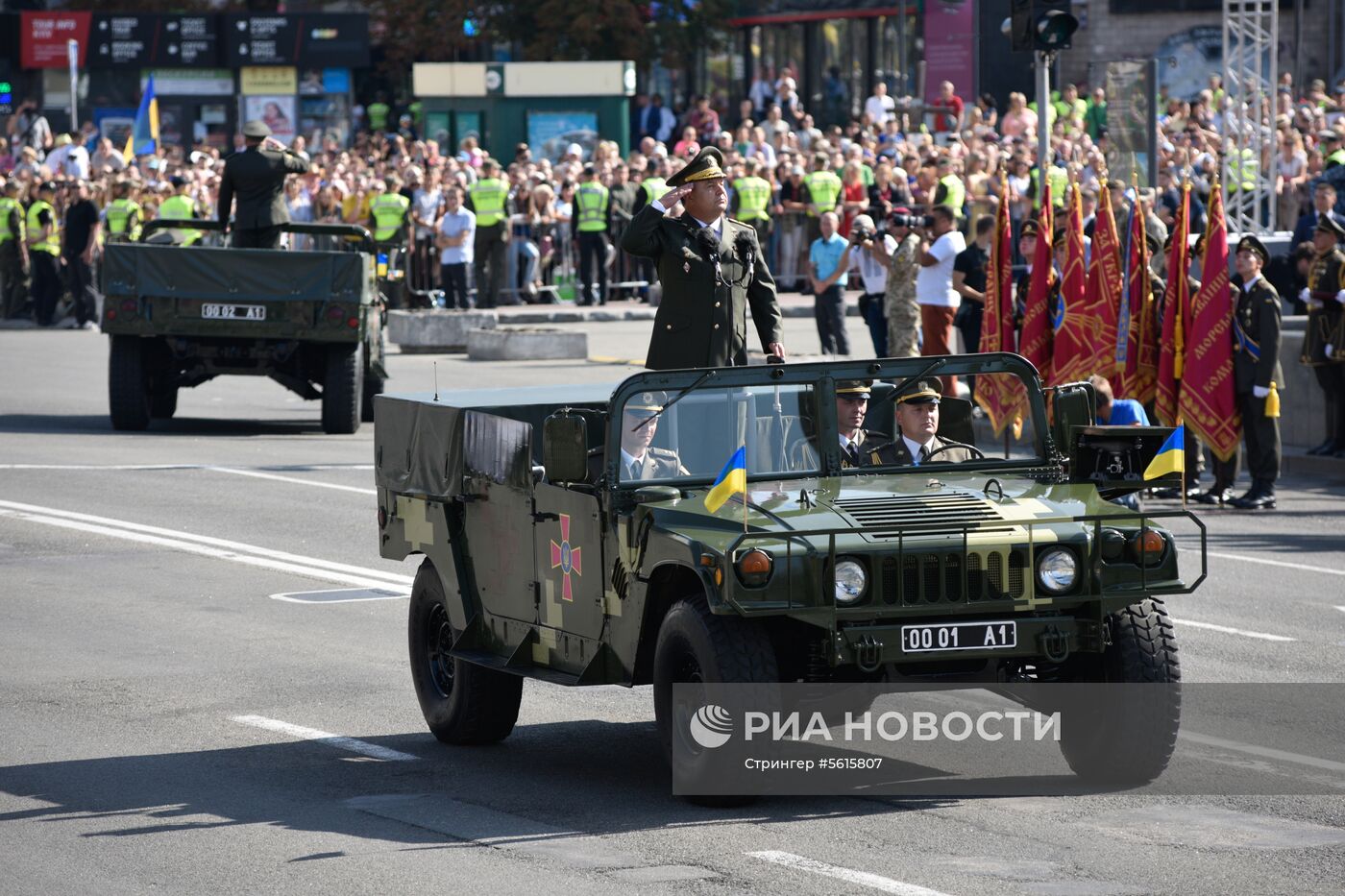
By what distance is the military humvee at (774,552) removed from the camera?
26.6ft

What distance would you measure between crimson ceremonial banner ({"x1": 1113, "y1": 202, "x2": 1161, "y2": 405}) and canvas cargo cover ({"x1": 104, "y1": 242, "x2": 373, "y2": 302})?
664 cm

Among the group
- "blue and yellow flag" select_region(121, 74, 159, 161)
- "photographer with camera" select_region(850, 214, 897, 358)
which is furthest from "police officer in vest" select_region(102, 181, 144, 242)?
"photographer with camera" select_region(850, 214, 897, 358)

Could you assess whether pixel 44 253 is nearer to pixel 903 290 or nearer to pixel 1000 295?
pixel 903 290

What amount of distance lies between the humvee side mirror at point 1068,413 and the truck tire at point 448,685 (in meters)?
2.34

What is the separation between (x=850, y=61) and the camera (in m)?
51.5

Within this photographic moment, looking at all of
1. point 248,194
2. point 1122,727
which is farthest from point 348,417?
point 1122,727

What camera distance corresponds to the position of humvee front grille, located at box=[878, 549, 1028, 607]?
812 cm

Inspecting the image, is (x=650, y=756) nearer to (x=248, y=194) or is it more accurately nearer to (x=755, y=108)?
(x=248, y=194)

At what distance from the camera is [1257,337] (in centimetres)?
1792

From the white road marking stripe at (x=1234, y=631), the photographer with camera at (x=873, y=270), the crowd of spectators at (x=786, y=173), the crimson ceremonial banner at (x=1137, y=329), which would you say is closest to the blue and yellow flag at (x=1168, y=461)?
the white road marking stripe at (x=1234, y=631)

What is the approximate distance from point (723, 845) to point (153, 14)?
47.9 m

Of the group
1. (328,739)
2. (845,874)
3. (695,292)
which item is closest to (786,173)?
(695,292)

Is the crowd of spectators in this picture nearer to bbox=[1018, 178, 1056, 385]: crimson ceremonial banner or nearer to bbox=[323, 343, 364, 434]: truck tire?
bbox=[1018, 178, 1056, 385]: crimson ceremonial banner

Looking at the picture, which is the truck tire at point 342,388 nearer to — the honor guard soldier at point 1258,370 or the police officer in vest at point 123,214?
the honor guard soldier at point 1258,370
